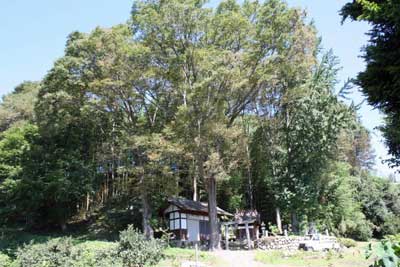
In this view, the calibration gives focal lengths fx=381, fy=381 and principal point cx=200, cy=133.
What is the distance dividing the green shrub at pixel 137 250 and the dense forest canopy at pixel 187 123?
7992mm

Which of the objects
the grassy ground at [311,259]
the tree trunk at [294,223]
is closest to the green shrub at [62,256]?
the grassy ground at [311,259]

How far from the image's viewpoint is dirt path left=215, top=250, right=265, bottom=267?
17.4 metres

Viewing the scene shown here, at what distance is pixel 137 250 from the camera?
13914 mm

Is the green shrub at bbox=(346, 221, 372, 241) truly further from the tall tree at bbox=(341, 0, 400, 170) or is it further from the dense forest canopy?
the tall tree at bbox=(341, 0, 400, 170)

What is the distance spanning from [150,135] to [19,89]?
93.5ft

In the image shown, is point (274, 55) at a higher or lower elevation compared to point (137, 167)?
higher

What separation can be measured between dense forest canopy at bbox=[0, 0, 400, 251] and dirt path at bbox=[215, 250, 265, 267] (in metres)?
2.67

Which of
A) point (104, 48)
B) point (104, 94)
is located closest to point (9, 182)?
point (104, 94)

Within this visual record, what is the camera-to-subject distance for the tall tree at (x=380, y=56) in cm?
757

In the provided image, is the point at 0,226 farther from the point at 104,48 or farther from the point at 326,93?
the point at 326,93

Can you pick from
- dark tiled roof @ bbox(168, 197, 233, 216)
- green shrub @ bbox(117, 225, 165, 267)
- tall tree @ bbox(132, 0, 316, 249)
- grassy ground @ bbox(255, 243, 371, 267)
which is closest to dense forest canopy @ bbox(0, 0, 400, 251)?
tall tree @ bbox(132, 0, 316, 249)

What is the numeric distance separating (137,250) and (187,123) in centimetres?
1026

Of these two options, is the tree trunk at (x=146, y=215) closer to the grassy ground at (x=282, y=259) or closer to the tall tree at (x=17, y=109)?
the grassy ground at (x=282, y=259)

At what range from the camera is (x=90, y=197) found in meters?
33.1
